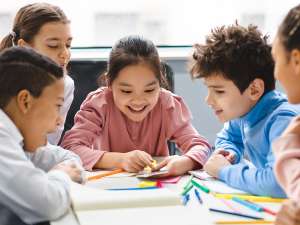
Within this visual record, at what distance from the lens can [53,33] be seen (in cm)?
198

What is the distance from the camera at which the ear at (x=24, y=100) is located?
1265 mm

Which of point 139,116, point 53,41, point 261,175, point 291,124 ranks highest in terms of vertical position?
point 53,41

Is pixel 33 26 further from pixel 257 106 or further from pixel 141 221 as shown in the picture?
pixel 141 221

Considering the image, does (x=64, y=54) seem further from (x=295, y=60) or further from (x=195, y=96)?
(x=195, y=96)

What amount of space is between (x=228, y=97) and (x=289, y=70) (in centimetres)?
46

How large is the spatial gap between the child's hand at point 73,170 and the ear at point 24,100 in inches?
7.3

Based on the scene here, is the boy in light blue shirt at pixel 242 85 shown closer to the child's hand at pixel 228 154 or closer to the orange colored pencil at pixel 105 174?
the child's hand at pixel 228 154

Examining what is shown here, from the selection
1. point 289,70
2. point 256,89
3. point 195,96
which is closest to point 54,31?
point 256,89

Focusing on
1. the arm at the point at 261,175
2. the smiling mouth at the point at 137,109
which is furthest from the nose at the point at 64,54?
the arm at the point at 261,175

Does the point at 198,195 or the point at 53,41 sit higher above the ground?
the point at 53,41

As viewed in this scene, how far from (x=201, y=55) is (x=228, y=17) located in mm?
1616

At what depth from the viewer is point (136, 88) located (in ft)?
5.80

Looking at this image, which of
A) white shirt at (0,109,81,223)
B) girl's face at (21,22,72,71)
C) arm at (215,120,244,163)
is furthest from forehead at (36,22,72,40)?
white shirt at (0,109,81,223)

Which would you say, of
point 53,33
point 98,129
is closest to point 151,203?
point 98,129
